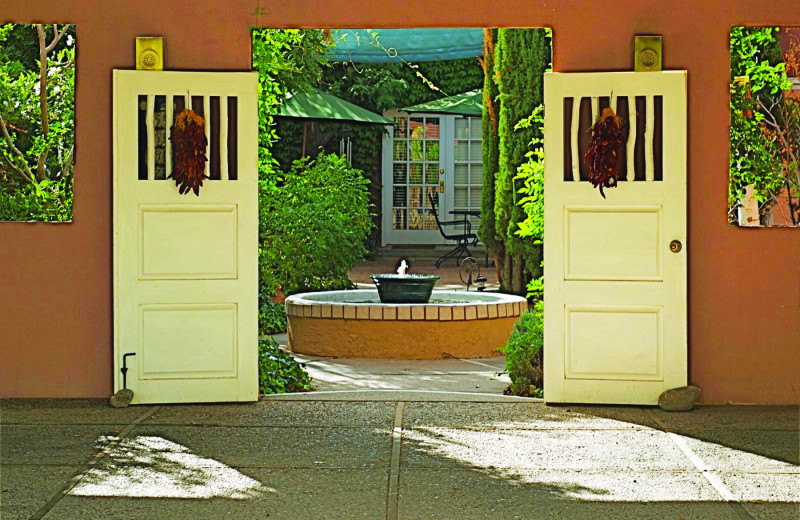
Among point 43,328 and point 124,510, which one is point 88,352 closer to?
point 43,328

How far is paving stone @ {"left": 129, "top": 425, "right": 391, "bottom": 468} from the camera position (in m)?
4.84

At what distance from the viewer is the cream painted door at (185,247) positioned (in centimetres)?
605

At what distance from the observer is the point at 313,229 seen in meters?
11.0

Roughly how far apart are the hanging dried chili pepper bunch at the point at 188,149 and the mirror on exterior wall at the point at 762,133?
10.4ft

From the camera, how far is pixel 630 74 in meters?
6.00

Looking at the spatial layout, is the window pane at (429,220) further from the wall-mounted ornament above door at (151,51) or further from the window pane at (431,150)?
the wall-mounted ornament above door at (151,51)

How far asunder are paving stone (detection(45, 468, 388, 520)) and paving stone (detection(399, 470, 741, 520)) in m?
0.17

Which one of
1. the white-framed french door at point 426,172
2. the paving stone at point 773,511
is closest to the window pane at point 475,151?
the white-framed french door at point 426,172

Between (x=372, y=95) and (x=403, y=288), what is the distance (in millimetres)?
7678

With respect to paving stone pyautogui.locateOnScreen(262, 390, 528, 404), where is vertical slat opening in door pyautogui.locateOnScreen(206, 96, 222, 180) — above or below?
above

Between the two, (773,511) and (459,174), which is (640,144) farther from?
(459,174)

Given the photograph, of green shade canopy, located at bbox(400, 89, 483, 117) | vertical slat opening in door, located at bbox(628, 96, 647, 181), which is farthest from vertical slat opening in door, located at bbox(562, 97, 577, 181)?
green shade canopy, located at bbox(400, 89, 483, 117)

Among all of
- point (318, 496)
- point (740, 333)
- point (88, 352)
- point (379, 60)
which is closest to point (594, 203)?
point (740, 333)

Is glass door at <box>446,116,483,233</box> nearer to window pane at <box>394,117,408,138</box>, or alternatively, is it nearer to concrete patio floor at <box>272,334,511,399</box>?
window pane at <box>394,117,408,138</box>
